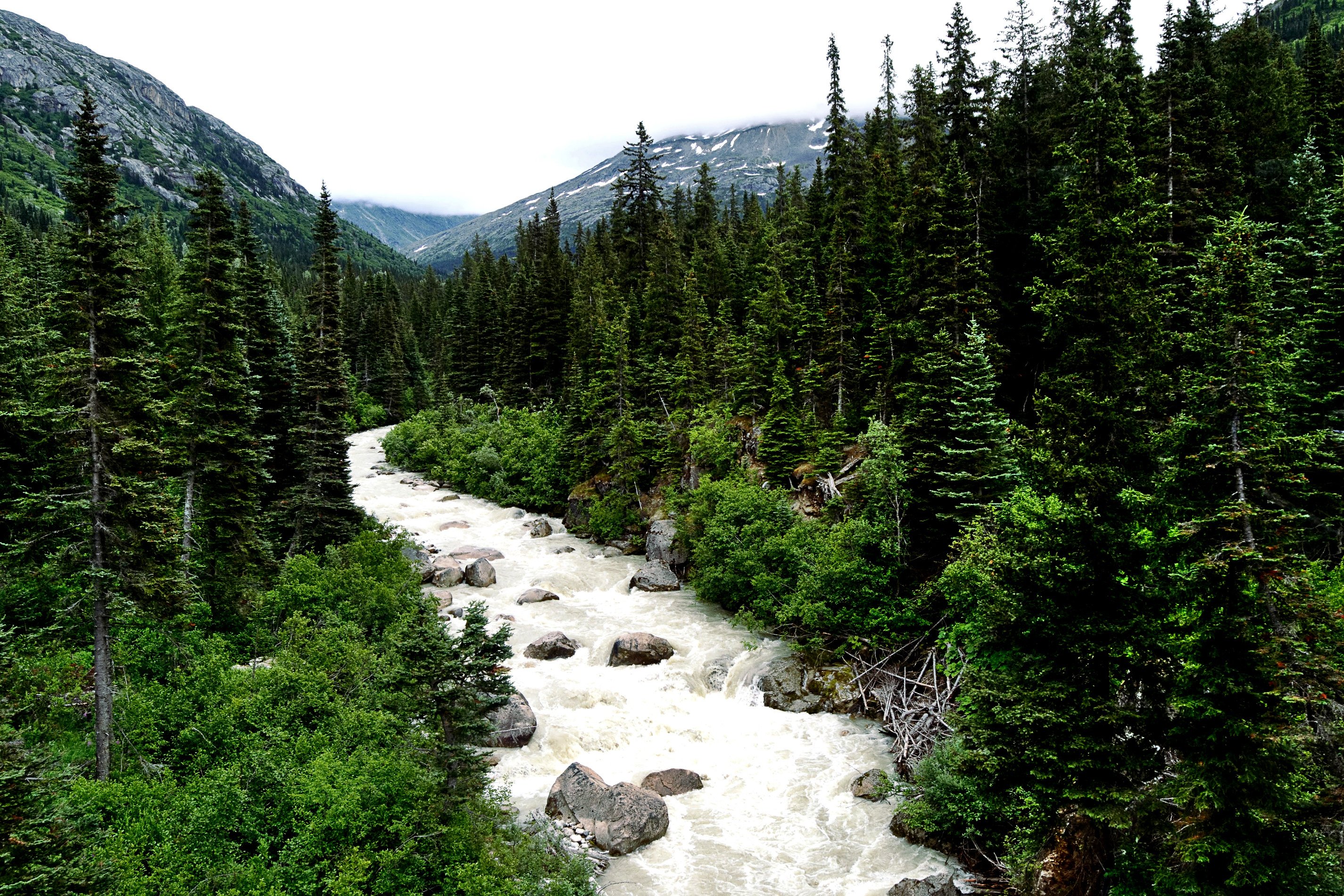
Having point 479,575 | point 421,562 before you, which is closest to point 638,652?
point 479,575

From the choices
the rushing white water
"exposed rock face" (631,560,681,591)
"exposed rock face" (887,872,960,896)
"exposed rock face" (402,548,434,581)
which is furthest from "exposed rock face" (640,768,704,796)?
"exposed rock face" (402,548,434,581)

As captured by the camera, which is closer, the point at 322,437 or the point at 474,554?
the point at 322,437

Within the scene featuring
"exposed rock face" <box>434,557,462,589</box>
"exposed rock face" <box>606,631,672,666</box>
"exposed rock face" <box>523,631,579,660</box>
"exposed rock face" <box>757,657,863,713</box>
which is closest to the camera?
"exposed rock face" <box>757,657,863,713</box>

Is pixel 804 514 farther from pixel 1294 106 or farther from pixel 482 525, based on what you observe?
pixel 1294 106

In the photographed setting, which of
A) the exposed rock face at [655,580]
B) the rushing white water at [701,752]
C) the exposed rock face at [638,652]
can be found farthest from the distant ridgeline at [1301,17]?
A: the exposed rock face at [638,652]

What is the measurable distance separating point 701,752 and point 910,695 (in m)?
7.50

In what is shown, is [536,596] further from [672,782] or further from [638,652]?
[672,782]

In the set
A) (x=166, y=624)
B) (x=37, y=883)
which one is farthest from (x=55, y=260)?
(x=37, y=883)

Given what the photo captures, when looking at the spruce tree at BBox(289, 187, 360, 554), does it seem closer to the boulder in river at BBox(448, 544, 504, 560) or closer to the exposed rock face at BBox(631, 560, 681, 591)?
the boulder in river at BBox(448, 544, 504, 560)

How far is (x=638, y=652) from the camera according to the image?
2728cm

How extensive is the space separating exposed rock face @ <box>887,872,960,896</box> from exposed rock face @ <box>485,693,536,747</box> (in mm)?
11979

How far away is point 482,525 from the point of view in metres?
47.5

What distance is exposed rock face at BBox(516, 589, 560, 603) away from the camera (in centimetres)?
3362

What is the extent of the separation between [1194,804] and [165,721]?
2394cm
